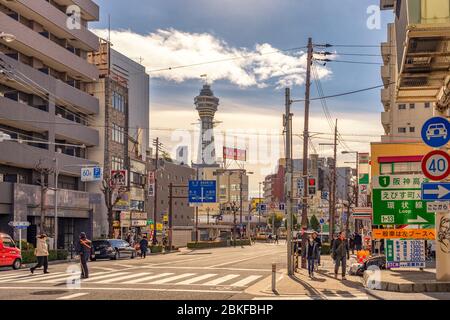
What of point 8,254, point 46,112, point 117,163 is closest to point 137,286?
point 8,254

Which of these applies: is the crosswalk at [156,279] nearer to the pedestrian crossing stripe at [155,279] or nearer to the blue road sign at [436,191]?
the pedestrian crossing stripe at [155,279]

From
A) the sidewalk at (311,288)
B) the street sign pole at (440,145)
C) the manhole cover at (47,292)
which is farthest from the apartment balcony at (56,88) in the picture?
the street sign pole at (440,145)

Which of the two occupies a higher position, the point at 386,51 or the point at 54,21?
the point at 386,51

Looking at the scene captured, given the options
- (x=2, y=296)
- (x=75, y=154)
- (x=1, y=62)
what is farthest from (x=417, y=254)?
(x=75, y=154)

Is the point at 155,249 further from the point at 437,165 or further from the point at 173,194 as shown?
the point at 173,194

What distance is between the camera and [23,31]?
51.9 meters

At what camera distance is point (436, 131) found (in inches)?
636

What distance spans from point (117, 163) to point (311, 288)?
52.7 m

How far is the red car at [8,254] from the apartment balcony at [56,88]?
62.4 feet

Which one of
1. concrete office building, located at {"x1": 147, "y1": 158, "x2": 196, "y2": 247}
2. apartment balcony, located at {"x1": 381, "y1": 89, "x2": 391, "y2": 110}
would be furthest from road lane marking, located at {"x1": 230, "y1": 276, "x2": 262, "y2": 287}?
concrete office building, located at {"x1": 147, "y1": 158, "x2": 196, "y2": 247}

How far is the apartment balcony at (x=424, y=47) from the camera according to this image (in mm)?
17422

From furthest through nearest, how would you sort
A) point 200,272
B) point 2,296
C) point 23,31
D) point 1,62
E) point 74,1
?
point 74,1
point 23,31
point 1,62
point 200,272
point 2,296

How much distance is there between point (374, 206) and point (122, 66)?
9002cm

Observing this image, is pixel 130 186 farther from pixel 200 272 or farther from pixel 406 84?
pixel 406 84
